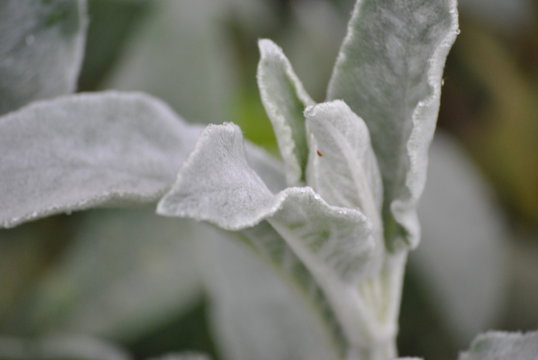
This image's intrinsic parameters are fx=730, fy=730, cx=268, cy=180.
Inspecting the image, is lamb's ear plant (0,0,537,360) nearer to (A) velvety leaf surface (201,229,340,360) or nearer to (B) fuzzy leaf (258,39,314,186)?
(B) fuzzy leaf (258,39,314,186)

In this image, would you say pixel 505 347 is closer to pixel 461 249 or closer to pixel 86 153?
pixel 86 153

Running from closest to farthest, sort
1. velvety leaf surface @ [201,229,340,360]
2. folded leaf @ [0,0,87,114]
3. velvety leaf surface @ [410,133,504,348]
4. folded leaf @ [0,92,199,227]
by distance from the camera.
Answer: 1. folded leaf @ [0,92,199,227]
2. folded leaf @ [0,0,87,114]
3. velvety leaf surface @ [201,229,340,360]
4. velvety leaf surface @ [410,133,504,348]

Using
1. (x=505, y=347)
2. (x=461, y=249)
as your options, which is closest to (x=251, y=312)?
(x=461, y=249)

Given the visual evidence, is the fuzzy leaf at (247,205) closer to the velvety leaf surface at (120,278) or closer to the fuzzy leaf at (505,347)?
the fuzzy leaf at (505,347)

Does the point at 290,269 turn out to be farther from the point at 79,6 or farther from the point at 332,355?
the point at 79,6

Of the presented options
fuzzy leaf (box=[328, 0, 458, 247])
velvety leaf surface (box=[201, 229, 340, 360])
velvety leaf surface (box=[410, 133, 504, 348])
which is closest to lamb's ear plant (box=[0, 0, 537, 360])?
fuzzy leaf (box=[328, 0, 458, 247])

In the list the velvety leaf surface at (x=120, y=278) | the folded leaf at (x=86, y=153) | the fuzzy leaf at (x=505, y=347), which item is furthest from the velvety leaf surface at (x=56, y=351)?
the fuzzy leaf at (x=505, y=347)
